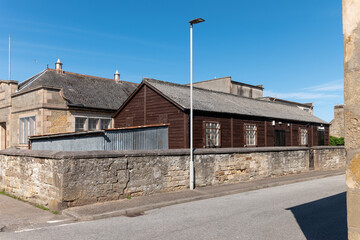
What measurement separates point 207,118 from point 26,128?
12.9 metres

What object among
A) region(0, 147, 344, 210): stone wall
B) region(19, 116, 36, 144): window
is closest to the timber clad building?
region(0, 147, 344, 210): stone wall

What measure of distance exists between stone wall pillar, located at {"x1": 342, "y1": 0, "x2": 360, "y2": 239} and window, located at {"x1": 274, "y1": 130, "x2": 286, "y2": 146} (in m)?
21.0

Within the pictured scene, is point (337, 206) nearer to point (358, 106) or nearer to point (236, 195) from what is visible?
point (236, 195)

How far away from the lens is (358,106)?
3.16 meters

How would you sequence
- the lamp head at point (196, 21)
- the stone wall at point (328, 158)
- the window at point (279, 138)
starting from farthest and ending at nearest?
the window at point (279, 138), the stone wall at point (328, 158), the lamp head at point (196, 21)

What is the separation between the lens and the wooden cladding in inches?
696

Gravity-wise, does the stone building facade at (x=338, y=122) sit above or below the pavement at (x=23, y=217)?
above

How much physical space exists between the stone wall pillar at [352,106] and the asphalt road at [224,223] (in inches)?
132

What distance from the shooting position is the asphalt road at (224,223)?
21.3 ft

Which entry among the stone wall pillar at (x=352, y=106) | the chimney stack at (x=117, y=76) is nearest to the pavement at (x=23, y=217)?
the stone wall pillar at (x=352, y=106)

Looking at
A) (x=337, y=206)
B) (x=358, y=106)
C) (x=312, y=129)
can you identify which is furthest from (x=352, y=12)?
(x=312, y=129)

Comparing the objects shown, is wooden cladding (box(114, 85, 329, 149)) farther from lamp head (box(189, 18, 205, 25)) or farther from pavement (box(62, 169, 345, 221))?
lamp head (box(189, 18, 205, 25))

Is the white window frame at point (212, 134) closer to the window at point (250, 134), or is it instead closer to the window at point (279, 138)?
the window at point (250, 134)

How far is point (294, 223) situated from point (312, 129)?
22.6 meters
